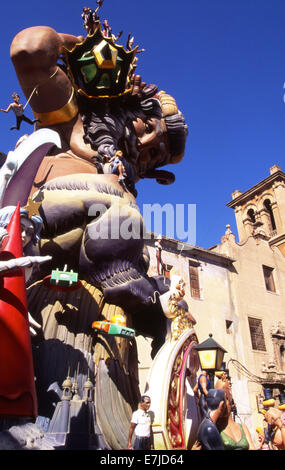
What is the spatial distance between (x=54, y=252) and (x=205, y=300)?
15174mm

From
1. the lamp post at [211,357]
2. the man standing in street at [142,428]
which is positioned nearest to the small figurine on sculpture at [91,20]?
the lamp post at [211,357]

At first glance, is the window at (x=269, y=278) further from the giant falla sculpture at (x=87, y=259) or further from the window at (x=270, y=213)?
the giant falla sculpture at (x=87, y=259)

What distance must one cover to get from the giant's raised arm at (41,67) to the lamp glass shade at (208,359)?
455 cm

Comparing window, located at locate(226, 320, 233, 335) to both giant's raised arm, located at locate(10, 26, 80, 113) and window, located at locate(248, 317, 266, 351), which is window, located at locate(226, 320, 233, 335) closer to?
window, located at locate(248, 317, 266, 351)

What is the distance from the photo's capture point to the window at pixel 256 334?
823 inches

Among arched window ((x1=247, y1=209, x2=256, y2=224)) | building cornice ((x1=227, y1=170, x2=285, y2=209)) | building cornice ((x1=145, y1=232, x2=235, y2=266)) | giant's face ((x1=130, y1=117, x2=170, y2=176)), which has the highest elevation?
building cornice ((x1=227, y1=170, x2=285, y2=209))

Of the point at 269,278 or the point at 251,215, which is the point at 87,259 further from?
the point at 251,215

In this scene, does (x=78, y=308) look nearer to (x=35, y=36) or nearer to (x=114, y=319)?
(x=114, y=319)

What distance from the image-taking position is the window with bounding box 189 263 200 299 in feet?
65.5

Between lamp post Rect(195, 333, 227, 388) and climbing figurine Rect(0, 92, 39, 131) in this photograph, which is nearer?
lamp post Rect(195, 333, 227, 388)

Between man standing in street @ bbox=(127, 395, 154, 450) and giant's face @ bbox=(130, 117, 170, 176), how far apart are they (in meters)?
4.70

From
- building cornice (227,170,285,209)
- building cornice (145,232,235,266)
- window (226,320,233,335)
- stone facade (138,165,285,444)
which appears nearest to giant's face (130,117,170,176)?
stone facade (138,165,285,444)

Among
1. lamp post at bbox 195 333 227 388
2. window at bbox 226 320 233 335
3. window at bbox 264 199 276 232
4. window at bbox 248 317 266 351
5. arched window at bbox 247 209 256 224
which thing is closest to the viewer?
lamp post at bbox 195 333 227 388
